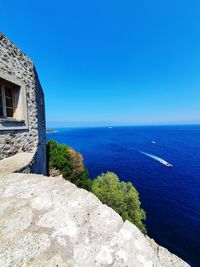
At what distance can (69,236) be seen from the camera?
1.78 metres

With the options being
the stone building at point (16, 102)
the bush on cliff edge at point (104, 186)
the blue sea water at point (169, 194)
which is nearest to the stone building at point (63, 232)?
the stone building at point (16, 102)

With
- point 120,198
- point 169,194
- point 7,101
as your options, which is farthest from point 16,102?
point 169,194

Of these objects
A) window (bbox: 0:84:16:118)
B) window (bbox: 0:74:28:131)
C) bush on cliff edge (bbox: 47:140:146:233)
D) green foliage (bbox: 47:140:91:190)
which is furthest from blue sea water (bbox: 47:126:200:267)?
window (bbox: 0:84:16:118)

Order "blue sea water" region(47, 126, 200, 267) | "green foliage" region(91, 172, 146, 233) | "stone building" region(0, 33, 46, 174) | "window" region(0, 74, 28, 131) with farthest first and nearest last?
"blue sea water" region(47, 126, 200, 267) < "green foliage" region(91, 172, 146, 233) < "window" region(0, 74, 28, 131) < "stone building" region(0, 33, 46, 174)

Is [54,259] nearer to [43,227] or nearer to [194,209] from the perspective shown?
[43,227]

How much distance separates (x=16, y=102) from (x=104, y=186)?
1594 cm

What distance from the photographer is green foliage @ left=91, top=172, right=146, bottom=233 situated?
656 inches

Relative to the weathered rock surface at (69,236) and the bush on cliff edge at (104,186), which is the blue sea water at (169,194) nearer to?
the bush on cliff edge at (104,186)

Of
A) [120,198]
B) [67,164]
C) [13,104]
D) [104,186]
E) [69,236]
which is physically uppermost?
[13,104]

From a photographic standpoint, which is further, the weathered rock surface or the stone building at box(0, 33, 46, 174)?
the stone building at box(0, 33, 46, 174)

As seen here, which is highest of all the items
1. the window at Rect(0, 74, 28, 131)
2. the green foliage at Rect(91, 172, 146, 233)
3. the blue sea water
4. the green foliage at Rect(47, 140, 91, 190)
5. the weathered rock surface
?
the window at Rect(0, 74, 28, 131)

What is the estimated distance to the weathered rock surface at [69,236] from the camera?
1509mm

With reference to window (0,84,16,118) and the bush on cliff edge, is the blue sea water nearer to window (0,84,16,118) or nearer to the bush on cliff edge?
the bush on cliff edge

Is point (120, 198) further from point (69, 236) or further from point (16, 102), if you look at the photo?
point (69, 236)
